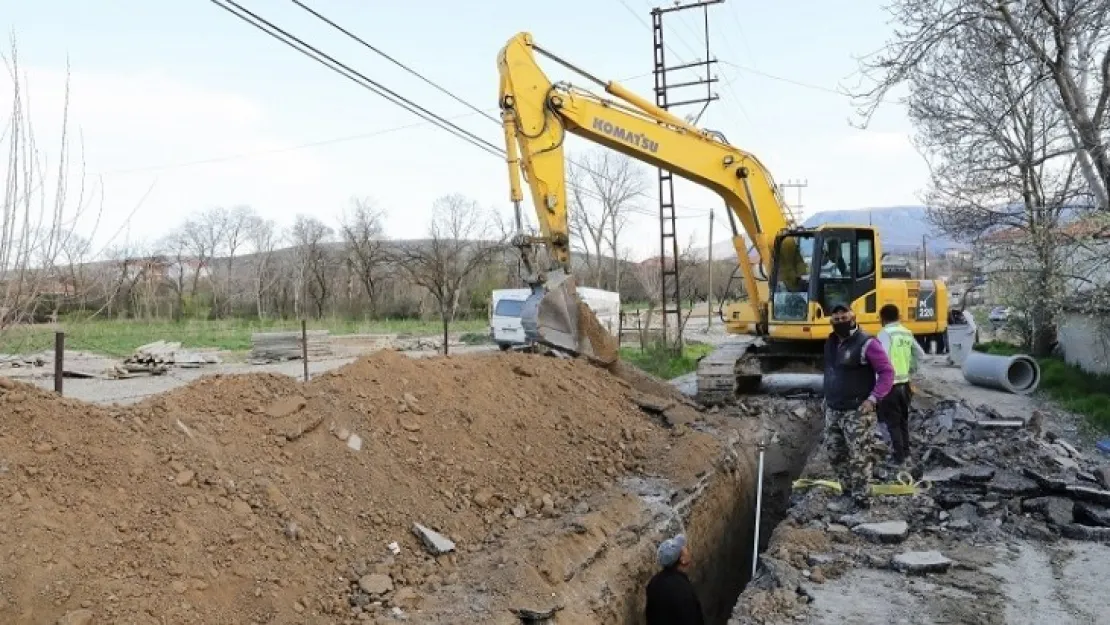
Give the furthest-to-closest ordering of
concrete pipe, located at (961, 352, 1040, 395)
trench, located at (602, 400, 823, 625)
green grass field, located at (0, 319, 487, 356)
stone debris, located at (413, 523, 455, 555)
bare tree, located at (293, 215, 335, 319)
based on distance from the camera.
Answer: bare tree, located at (293, 215, 335, 319) → green grass field, located at (0, 319, 487, 356) → concrete pipe, located at (961, 352, 1040, 395) → trench, located at (602, 400, 823, 625) → stone debris, located at (413, 523, 455, 555)

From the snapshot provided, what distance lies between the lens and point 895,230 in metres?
128

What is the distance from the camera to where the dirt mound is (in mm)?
4465

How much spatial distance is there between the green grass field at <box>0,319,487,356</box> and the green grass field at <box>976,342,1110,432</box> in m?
18.3

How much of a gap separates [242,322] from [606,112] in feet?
101

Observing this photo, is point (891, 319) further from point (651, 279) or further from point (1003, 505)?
point (651, 279)

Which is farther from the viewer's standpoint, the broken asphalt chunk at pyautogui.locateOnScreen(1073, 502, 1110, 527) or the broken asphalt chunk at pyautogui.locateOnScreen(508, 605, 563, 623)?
the broken asphalt chunk at pyautogui.locateOnScreen(1073, 502, 1110, 527)

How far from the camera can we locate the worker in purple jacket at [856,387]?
672 centimetres

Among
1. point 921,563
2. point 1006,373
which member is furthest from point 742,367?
point 921,563

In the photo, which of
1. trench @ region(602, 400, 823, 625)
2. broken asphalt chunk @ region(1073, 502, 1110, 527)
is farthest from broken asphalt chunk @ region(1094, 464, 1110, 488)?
trench @ region(602, 400, 823, 625)

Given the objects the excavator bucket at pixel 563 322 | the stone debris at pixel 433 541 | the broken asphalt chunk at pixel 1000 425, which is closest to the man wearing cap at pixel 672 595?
the stone debris at pixel 433 541

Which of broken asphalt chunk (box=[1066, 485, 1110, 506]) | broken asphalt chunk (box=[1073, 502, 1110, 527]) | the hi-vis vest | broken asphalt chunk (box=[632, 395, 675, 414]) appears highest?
the hi-vis vest

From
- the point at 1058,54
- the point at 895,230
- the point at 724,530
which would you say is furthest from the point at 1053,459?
the point at 895,230

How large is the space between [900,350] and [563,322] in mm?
3689

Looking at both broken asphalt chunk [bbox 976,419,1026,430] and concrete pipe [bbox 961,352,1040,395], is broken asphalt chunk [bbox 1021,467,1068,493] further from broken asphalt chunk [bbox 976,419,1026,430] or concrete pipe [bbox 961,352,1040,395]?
concrete pipe [bbox 961,352,1040,395]
